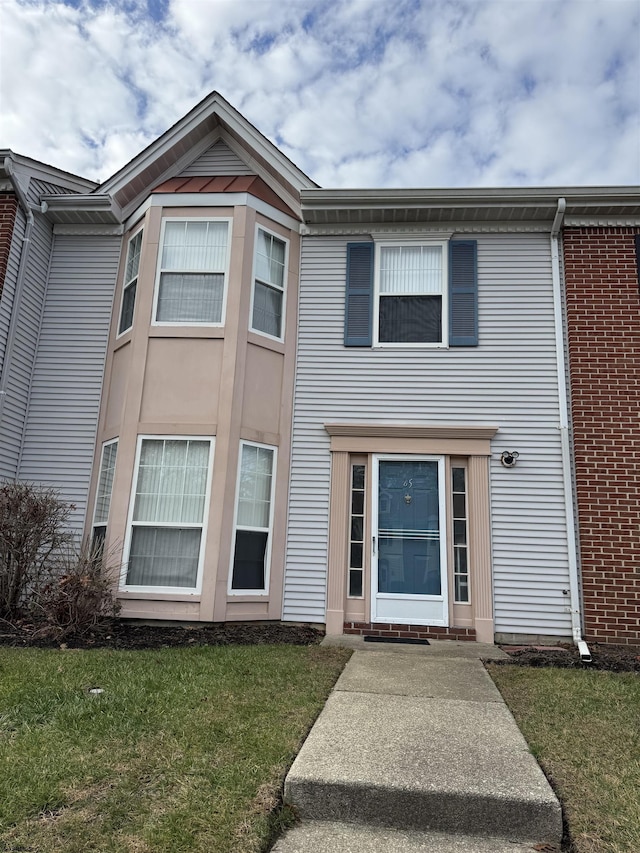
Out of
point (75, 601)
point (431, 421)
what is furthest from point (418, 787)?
point (431, 421)

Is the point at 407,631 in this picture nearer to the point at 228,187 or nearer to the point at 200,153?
the point at 228,187

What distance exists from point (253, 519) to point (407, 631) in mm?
2285

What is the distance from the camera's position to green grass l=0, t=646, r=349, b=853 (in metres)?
2.46

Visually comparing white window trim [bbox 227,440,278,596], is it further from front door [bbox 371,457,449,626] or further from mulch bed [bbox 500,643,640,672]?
mulch bed [bbox 500,643,640,672]

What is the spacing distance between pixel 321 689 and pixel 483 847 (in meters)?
1.97

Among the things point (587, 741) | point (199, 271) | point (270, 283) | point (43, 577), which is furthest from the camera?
point (270, 283)

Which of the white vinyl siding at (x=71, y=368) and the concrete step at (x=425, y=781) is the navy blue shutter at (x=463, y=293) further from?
the concrete step at (x=425, y=781)

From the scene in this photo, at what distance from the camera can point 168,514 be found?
719 cm

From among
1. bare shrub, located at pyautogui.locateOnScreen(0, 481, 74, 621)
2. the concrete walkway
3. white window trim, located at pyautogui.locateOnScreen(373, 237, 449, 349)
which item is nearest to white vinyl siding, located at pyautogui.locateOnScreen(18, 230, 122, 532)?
bare shrub, located at pyautogui.locateOnScreen(0, 481, 74, 621)

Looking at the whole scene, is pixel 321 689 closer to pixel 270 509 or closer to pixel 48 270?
pixel 270 509

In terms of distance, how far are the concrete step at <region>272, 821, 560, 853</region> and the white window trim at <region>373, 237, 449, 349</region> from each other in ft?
19.9

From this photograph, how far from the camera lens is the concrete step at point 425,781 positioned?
2.65 meters

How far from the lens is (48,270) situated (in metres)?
8.70

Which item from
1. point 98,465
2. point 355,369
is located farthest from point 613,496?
point 98,465
